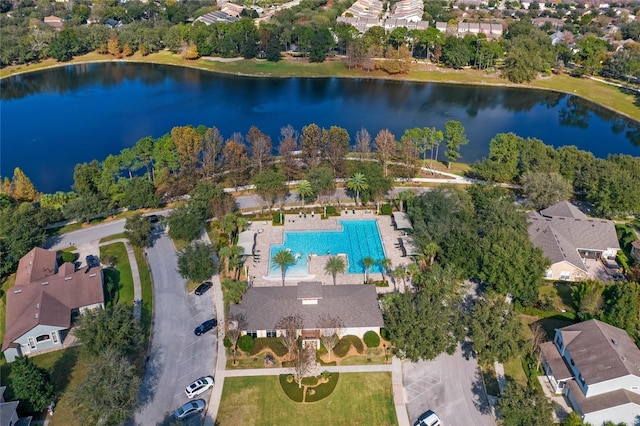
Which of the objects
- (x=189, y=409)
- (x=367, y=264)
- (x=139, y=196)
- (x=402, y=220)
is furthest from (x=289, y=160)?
(x=189, y=409)

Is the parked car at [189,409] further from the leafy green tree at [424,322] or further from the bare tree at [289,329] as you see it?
the leafy green tree at [424,322]

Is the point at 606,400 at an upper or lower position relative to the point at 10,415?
upper

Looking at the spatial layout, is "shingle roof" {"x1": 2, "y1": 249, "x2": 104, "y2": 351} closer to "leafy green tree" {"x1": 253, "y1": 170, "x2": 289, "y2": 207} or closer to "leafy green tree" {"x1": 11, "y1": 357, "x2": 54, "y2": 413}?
"leafy green tree" {"x1": 11, "y1": 357, "x2": 54, "y2": 413}

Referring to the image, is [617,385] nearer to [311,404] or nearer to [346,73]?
[311,404]

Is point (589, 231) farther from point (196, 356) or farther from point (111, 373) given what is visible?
point (111, 373)

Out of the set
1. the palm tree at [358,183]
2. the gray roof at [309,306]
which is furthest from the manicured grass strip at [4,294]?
the palm tree at [358,183]
